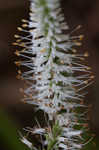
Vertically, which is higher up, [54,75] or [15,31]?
[15,31]

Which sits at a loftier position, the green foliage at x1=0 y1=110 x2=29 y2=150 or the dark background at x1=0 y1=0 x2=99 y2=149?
the dark background at x1=0 y1=0 x2=99 y2=149

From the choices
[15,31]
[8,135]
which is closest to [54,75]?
[8,135]

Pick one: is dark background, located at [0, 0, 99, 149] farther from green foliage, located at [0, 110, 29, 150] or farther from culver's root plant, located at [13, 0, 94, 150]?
culver's root plant, located at [13, 0, 94, 150]

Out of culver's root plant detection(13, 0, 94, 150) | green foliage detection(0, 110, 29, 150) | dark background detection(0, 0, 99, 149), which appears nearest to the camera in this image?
culver's root plant detection(13, 0, 94, 150)

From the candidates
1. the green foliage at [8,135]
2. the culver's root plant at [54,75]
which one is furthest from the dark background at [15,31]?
the culver's root plant at [54,75]

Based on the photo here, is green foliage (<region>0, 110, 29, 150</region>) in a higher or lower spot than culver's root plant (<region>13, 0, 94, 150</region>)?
lower

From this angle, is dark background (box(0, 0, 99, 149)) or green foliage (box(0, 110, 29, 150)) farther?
dark background (box(0, 0, 99, 149))

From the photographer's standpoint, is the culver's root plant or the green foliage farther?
the green foliage

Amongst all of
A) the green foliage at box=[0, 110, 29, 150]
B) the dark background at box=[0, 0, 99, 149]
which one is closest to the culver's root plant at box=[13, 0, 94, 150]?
the green foliage at box=[0, 110, 29, 150]

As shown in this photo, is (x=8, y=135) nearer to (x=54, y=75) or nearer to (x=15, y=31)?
(x=54, y=75)

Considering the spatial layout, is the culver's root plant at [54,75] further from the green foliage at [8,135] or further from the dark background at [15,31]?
the dark background at [15,31]

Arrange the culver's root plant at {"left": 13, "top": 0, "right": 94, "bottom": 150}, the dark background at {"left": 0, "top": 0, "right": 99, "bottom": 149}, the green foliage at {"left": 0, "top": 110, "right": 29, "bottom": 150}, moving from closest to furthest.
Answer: the culver's root plant at {"left": 13, "top": 0, "right": 94, "bottom": 150} → the green foliage at {"left": 0, "top": 110, "right": 29, "bottom": 150} → the dark background at {"left": 0, "top": 0, "right": 99, "bottom": 149}

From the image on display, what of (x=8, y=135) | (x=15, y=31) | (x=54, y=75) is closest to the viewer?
(x=54, y=75)
